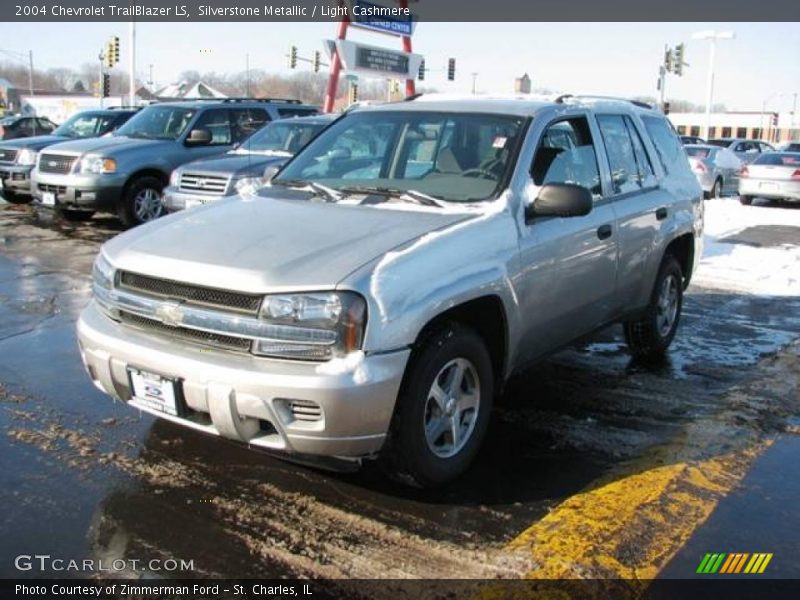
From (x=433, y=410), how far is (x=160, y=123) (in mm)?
9952

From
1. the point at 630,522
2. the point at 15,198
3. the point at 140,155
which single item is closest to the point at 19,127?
the point at 15,198

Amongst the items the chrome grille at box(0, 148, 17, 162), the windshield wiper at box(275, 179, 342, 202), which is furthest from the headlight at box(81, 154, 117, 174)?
the windshield wiper at box(275, 179, 342, 202)

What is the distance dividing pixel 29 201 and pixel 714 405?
12909mm

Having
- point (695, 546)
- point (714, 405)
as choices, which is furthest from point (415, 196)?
point (714, 405)

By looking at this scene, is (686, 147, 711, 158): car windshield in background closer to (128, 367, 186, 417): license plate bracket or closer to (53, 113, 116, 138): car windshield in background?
(53, 113, 116, 138): car windshield in background

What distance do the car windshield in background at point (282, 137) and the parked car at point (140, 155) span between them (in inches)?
33.6

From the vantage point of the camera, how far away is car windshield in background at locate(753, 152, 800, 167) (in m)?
19.0

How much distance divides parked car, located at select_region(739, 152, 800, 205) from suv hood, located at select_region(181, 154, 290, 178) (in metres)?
13.1

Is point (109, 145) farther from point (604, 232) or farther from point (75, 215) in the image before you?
point (604, 232)

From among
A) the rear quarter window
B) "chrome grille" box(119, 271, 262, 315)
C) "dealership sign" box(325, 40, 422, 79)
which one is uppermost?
"dealership sign" box(325, 40, 422, 79)

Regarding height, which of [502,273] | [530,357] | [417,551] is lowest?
[417,551]

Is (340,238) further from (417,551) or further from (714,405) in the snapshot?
(714,405)

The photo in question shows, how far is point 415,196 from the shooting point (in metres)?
4.15

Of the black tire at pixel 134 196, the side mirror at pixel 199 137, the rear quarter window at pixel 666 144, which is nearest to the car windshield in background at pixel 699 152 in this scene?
the side mirror at pixel 199 137
